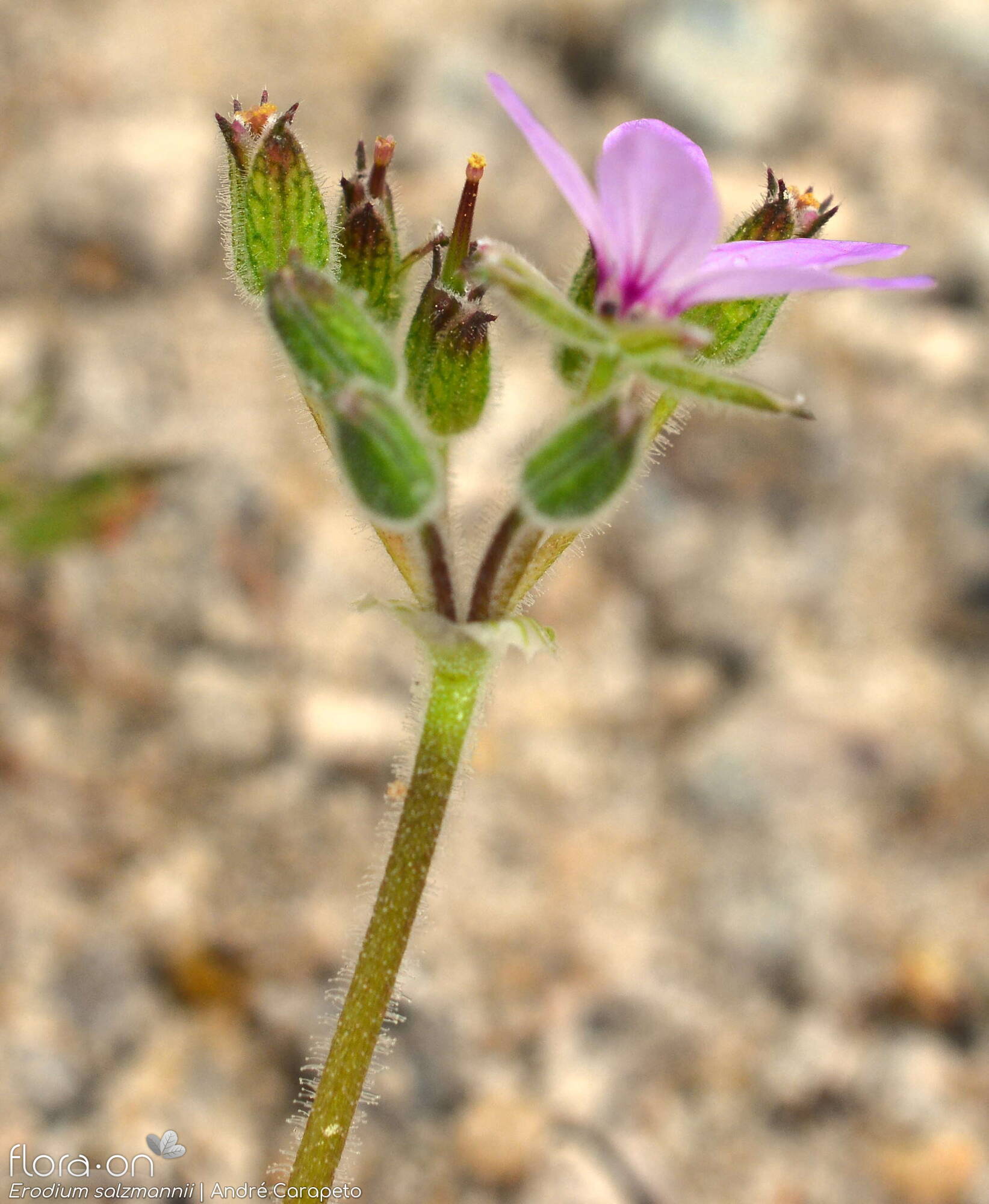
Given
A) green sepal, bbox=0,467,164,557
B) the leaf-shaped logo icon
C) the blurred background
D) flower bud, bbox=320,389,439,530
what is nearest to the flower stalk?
flower bud, bbox=320,389,439,530

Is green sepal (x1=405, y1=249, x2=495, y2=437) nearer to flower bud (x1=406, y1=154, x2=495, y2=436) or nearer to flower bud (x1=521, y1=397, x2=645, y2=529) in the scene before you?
Answer: flower bud (x1=406, y1=154, x2=495, y2=436)

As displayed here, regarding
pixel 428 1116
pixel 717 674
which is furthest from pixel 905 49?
pixel 428 1116

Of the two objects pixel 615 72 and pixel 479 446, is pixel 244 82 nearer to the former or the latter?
pixel 615 72

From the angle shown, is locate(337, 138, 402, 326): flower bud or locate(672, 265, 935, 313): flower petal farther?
locate(337, 138, 402, 326): flower bud

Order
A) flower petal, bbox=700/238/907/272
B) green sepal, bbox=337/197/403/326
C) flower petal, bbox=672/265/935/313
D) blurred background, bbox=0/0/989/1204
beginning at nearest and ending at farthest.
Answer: flower petal, bbox=672/265/935/313 → flower petal, bbox=700/238/907/272 → green sepal, bbox=337/197/403/326 → blurred background, bbox=0/0/989/1204

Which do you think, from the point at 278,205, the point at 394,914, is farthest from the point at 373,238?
the point at 394,914

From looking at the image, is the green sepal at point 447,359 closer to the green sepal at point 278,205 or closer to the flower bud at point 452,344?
the flower bud at point 452,344
